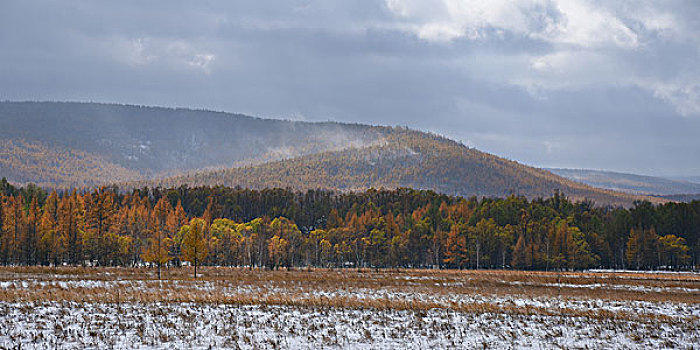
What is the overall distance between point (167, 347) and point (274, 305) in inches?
539

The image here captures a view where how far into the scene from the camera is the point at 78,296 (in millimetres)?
36688

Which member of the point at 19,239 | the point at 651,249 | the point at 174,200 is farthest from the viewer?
the point at 174,200

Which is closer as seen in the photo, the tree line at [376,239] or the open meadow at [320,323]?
the open meadow at [320,323]

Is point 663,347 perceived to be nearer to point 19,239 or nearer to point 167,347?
point 167,347

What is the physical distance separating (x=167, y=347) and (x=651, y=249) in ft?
395

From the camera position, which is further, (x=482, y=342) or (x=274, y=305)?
(x=274, y=305)

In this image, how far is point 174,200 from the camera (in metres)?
193

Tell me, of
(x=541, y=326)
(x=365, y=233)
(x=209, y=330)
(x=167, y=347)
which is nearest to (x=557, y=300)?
(x=541, y=326)

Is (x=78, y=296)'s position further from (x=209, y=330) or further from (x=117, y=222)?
(x=117, y=222)

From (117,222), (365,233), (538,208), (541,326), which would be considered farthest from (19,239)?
(538,208)

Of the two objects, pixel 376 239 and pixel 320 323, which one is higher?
pixel 376 239

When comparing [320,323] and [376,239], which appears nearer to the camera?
[320,323]

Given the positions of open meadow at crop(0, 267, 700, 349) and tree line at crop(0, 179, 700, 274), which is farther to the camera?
tree line at crop(0, 179, 700, 274)

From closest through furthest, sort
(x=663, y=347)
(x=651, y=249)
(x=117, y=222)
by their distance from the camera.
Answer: (x=663, y=347) < (x=651, y=249) < (x=117, y=222)
